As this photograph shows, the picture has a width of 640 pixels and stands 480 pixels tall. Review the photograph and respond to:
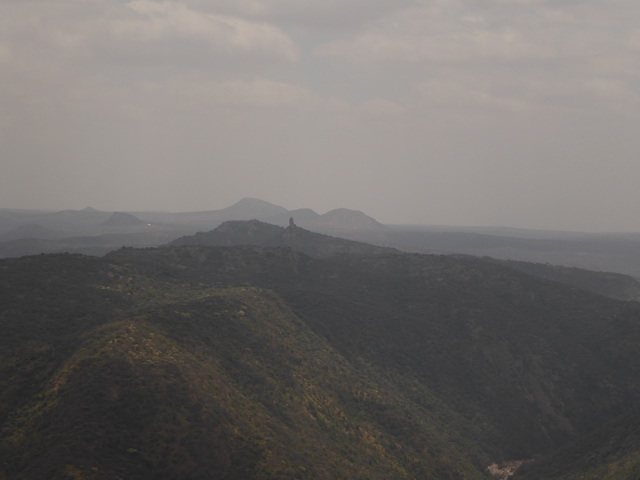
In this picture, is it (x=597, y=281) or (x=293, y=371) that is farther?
(x=597, y=281)

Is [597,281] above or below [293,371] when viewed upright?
above

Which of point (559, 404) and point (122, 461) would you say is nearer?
point (122, 461)

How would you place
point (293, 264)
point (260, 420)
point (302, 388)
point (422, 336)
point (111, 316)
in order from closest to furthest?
1. point (260, 420)
2. point (302, 388)
3. point (111, 316)
4. point (422, 336)
5. point (293, 264)

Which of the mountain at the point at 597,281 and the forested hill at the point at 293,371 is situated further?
the mountain at the point at 597,281

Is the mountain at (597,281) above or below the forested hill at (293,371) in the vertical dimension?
above

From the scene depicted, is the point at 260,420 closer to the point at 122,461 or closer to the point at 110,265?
the point at 122,461

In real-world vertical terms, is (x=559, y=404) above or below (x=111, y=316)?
below

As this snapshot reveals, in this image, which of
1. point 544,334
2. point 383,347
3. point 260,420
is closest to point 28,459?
point 260,420

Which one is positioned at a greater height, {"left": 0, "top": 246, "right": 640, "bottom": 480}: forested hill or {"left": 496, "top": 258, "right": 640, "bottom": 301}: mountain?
{"left": 496, "top": 258, "right": 640, "bottom": 301}: mountain
